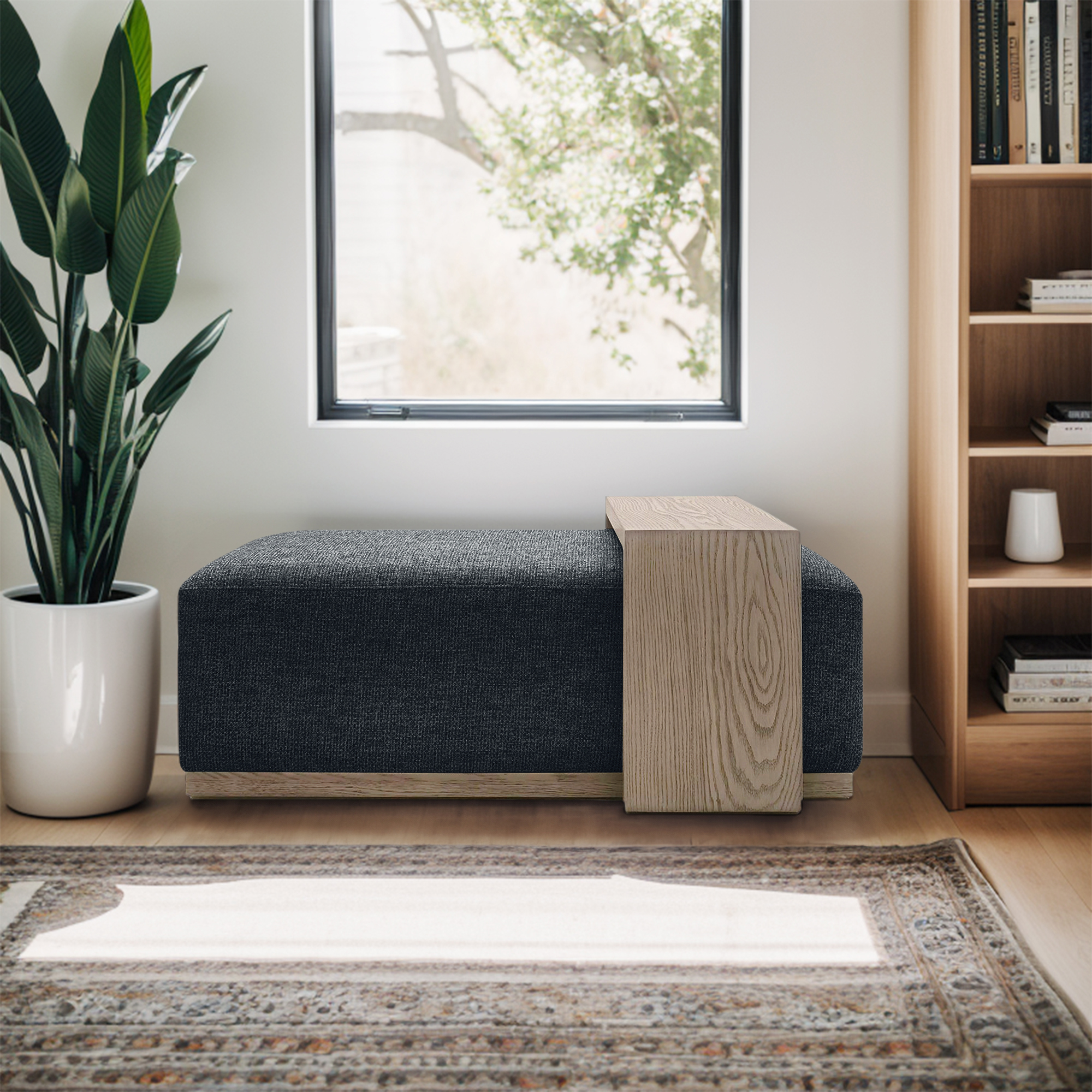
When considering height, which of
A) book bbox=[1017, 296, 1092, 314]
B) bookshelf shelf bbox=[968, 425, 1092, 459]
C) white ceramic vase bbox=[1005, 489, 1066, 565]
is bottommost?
white ceramic vase bbox=[1005, 489, 1066, 565]

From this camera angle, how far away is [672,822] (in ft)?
6.78

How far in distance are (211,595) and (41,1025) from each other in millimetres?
871

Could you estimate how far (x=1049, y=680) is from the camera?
2.18 metres

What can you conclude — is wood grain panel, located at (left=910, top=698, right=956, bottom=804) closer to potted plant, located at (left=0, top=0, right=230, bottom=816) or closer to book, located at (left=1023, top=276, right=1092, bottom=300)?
book, located at (left=1023, top=276, right=1092, bottom=300)

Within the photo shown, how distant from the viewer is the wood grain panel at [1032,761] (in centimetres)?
214

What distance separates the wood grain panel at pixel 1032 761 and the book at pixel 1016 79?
1.11m

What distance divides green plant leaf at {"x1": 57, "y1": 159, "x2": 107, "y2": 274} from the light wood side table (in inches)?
44.8

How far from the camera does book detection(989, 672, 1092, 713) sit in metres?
2.17

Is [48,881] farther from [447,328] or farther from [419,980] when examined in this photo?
[447,328]

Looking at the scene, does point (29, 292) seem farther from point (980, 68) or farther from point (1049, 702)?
point (1049, 702)

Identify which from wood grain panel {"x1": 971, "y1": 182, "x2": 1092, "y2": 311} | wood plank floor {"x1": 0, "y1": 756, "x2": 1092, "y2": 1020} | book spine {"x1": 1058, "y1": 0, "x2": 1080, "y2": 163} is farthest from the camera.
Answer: wood grain panel {"x1": 971, "y1": 182, "x2": 1092, "y2": 311}

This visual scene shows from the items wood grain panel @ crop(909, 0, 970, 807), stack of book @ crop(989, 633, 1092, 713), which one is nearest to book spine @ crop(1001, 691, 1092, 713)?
stack of book @ crop(989, 633, 1092, 713)

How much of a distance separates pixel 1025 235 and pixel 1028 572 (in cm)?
77

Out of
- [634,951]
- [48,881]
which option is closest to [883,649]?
[634,951]
